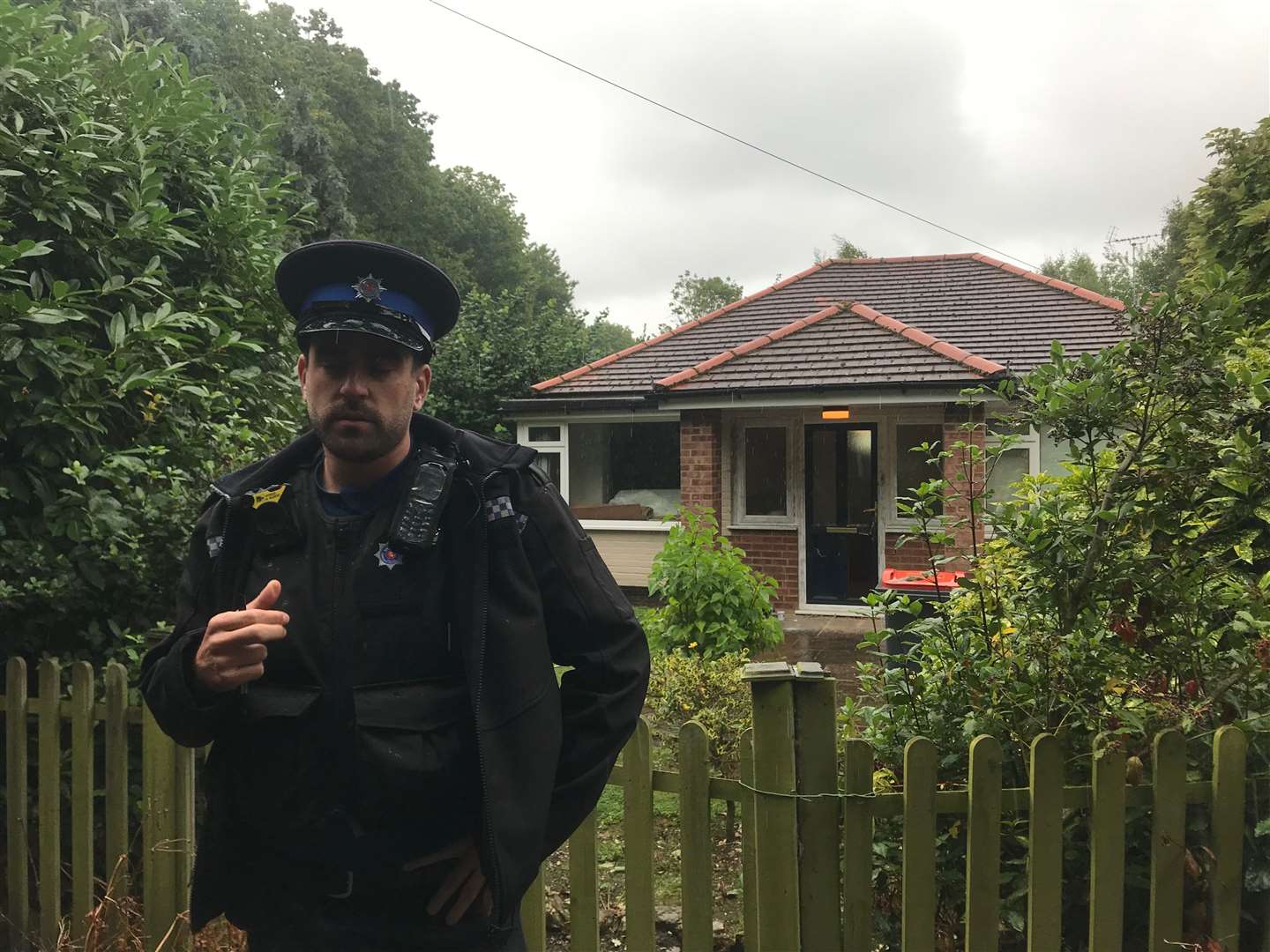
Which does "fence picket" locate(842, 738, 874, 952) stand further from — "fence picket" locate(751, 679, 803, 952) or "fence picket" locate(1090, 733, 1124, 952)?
"fence picket" locate(1090, 733, 1124, 952)

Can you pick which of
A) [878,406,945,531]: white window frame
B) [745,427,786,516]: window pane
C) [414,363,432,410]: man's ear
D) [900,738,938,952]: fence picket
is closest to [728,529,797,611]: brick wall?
[745,427,786,516]: window pane

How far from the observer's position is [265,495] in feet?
6.04

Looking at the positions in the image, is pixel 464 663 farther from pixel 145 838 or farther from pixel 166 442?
pixel 166 442

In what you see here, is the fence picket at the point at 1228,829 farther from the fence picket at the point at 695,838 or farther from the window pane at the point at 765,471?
the window pane at the point at 765,471

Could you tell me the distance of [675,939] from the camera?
3615mm

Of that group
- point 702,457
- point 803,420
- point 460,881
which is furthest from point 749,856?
point 803,420

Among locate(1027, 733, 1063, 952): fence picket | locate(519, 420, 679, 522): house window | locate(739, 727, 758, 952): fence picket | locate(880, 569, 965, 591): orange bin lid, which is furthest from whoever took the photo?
locate(519, 420, 679, 522): house window

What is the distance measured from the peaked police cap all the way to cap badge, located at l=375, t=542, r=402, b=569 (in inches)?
16.2

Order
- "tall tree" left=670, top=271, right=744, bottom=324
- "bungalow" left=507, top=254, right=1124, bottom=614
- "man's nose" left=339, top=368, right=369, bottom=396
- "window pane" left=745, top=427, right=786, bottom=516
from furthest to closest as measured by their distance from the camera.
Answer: "tall tree" left=670, top=271, right=744, bottom=324
"window pane" left=745, top=427, right=786, bottom=516
"bungalow" left=507, top=254, right=1124, bottom=614
"man's nose" left=339, top=368, right=369, bottom=396

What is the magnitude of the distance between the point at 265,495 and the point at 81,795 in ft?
6.24

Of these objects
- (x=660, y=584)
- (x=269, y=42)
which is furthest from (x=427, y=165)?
(x=660, y=584)

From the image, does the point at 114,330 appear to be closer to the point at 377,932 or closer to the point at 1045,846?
the point at 377,932

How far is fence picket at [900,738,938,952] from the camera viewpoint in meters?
2.25

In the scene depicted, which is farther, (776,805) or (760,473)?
(760,473)
